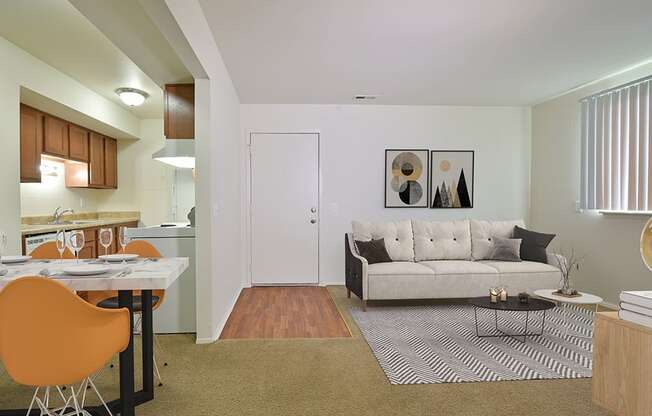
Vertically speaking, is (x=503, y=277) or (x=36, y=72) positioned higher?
(x=36, y=72)

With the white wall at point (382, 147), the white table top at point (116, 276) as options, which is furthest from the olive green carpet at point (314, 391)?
the white wall at point (382, 147)

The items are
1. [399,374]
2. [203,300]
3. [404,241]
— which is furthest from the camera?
[404,241]

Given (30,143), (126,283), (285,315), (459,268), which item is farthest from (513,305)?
(30,143)

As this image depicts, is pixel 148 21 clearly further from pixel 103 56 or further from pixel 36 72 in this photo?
pixel 36 72

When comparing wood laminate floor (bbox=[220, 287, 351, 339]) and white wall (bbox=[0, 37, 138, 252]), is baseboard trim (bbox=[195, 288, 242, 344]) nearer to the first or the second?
wood laminate floor (bbox=[220, 287, 351, 339])

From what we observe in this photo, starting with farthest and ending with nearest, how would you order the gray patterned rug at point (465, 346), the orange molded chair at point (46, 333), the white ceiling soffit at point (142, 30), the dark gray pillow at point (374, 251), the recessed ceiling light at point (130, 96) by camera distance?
the recessed ceiling light at point (130, 96) → the dark gray pillow at point (374, 251) → the gray patterned rug at point (465, 346) → the white ceiling soffit at point (142, 30) → the orange molded chair at point (46, 333)

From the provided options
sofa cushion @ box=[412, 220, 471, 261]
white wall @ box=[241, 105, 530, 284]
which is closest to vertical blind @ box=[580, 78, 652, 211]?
white wall @ box=[241, 105, 530, 284]

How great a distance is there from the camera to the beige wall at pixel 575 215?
4.20m

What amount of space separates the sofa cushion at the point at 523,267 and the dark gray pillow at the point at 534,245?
Answer: 9 cm

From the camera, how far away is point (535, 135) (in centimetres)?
572

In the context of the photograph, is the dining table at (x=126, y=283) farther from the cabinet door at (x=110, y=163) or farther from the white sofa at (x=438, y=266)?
the cabinet door at (x=110, y=163)

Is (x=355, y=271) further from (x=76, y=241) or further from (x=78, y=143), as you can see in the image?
(x=78, y=143)

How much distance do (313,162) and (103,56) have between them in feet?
8.94

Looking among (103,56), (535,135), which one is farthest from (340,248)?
(103,56)
